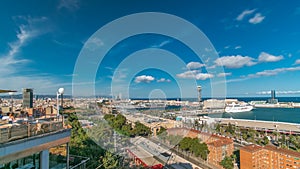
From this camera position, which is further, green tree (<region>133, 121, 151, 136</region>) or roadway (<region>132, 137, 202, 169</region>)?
green tree (<region>133, 121, 151, 136</region>)

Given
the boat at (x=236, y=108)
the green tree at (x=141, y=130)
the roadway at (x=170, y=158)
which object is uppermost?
the green tree at (x=141, y=130)

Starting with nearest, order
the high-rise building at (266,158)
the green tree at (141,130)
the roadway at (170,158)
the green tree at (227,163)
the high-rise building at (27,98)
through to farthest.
Answer: the high-rise building at (27,98) → the high-rise building at (266,158) → the green tree at (227,163) → the roadway at (170,158) → the green tree at (141,130)

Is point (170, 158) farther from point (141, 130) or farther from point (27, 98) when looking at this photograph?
point (27, 98)

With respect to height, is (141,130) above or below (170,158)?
above

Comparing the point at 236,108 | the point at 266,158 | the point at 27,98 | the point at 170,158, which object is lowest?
the point at 236,108

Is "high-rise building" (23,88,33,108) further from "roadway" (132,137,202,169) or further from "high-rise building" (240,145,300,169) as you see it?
"high-rise building" (240,145,300,169)

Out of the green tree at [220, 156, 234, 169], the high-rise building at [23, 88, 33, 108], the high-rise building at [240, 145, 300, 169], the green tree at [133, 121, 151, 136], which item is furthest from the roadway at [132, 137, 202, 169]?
the high-rise building at [23, 88, 33, 108]

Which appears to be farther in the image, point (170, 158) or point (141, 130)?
point (141, 130)

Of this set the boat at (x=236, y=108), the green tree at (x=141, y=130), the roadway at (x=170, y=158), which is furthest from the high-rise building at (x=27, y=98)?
the boat at (x=236, y=108)

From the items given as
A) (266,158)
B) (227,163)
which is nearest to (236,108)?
(266,158)

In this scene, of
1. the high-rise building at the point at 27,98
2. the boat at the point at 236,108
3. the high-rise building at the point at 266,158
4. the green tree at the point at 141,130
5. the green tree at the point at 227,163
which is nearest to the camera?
the high-rise building at the point at 27,98

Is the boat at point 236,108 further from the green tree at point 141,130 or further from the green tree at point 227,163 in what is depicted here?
the green tree at point 227,163

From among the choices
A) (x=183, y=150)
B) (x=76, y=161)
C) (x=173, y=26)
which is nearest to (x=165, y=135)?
(x=183, y=150)
